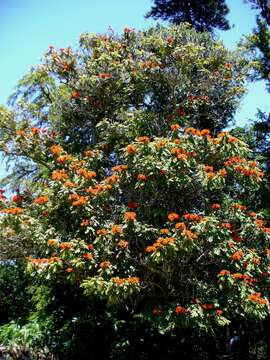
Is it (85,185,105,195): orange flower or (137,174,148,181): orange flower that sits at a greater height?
(137,174,148,181): orange flower

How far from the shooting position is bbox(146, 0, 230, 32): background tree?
1348 cm

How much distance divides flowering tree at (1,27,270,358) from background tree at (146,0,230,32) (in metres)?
4.13

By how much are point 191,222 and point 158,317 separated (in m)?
1.61

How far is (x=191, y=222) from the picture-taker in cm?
671

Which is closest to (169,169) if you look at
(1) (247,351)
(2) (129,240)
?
(2) (129,240)

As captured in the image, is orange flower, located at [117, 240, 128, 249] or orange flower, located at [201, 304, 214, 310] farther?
orange flower, located at [201, 304, 214, 310]

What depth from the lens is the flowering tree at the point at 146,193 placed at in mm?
6453

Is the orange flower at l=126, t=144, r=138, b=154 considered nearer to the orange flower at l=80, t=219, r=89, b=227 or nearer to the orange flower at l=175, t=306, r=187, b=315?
the orange flower at l=80, t=219, r=89, b=227

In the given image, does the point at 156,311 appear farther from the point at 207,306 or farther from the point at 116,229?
the point at 116,229

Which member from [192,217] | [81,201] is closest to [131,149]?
[81,201]

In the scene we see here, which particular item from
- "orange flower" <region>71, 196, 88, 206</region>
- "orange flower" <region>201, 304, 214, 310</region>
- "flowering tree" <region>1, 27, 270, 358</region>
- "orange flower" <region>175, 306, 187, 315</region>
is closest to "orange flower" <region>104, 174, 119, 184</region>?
"flowering tree" <region>1, 27, 270, 358</region>

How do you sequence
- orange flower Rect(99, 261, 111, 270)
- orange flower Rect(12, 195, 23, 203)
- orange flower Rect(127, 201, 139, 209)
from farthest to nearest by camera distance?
orange flower Rect(12, 195, 23, 203)
orange flower Rect(127, 201, 139, 209)
orange flower Rect(99, 261, 111, 270)

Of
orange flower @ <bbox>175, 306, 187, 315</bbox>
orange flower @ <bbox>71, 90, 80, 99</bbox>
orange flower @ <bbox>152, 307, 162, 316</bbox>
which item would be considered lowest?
orange flower @ <bbox>152, 307, 162, 316</bbox>

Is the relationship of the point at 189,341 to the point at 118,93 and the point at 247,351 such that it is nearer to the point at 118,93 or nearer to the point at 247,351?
the point at 247,351
